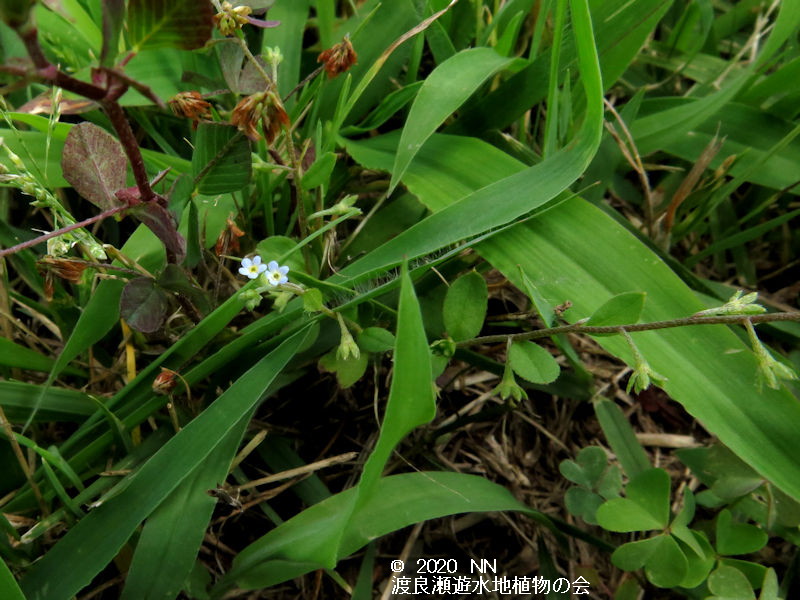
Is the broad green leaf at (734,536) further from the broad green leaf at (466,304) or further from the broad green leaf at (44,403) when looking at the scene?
the broad green leaf at (44,403)

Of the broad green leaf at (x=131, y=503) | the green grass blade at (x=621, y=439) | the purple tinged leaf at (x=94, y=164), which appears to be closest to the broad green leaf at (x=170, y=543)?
the broad green leaf at (x=131, y=503)

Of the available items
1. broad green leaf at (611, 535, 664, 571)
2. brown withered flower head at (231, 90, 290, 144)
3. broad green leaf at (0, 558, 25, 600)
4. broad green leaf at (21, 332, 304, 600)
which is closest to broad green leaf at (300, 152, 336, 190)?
brown withered flower head at (231, 90, 290, 144)

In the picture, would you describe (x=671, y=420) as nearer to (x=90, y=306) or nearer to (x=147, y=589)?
(x=147, y=589)

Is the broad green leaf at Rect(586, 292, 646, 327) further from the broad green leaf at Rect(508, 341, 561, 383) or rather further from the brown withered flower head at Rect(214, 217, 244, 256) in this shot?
the brown withered flower head at Rect(214, 217, 244, 256)

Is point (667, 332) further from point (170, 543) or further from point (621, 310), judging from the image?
point (170, 543)

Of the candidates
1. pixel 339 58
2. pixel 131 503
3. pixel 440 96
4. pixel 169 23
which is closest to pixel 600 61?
pixel 440 96

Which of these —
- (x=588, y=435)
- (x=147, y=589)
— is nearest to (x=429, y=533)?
(x=588, y=435)
